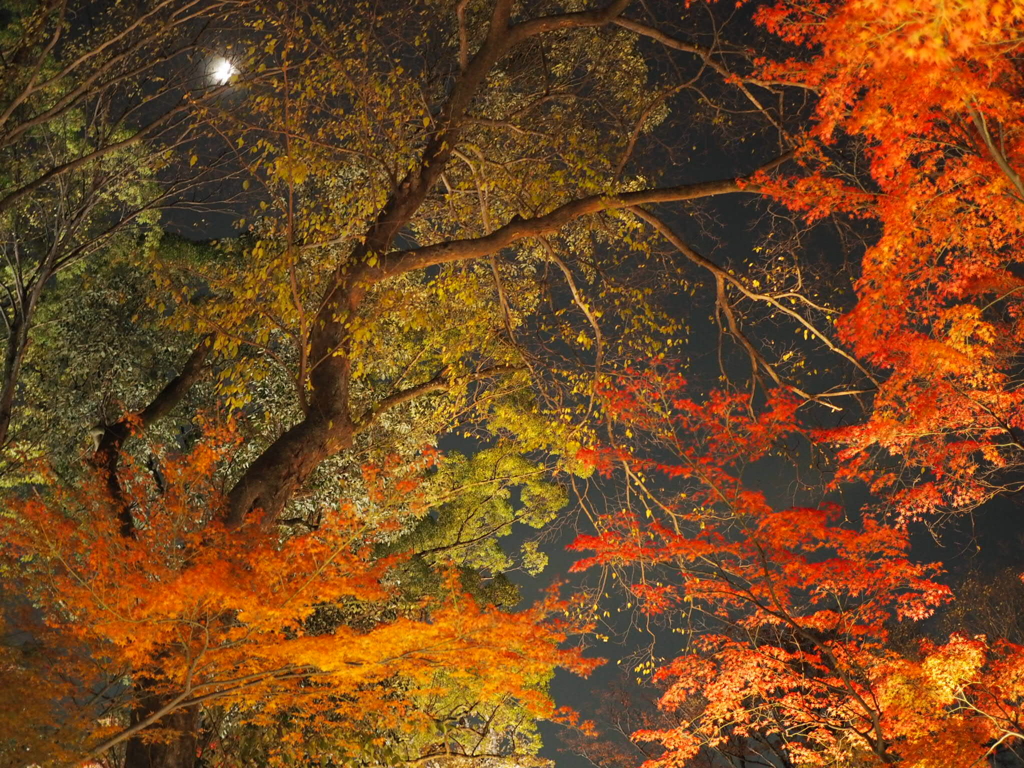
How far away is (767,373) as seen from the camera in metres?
7.31

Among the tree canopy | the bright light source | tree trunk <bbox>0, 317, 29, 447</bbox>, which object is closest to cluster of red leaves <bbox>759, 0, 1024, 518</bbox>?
the tree canopy

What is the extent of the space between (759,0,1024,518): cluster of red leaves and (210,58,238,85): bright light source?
5.43 meters

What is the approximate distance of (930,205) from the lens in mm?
5934

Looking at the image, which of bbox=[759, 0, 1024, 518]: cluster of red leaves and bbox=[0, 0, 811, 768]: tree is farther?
bbox=[0, 0, 811, 768]: tree

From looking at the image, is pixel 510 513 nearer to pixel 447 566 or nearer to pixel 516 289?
pixel 447 566

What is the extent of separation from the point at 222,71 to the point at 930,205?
7022 mm

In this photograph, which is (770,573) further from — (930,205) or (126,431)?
(126,431)

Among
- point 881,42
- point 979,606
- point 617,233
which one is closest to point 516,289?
point 617,233

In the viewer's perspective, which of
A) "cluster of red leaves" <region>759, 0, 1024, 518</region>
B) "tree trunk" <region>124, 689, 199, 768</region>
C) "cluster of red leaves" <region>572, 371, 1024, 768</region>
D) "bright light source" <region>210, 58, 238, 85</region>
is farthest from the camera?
"bright light source" <region>210, 58, 238, 85</region>

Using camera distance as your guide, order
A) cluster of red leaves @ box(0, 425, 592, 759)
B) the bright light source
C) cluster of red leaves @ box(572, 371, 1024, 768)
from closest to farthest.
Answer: cluster of red leaves @ box(0, 425, 592, 759) < cluster of red leaves @ box(572, 371, 1024, 768) < the bright light source

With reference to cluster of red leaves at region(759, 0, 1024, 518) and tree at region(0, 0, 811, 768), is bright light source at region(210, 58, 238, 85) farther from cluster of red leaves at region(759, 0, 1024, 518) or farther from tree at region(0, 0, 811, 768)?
cluster of red leaves at region(759, 0, 1024, 518)

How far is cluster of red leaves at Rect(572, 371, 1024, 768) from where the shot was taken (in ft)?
26.0

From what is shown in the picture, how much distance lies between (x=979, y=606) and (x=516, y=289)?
50.6 feet

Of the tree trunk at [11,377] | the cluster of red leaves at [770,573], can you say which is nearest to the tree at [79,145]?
the tree trunk at [11,377]
